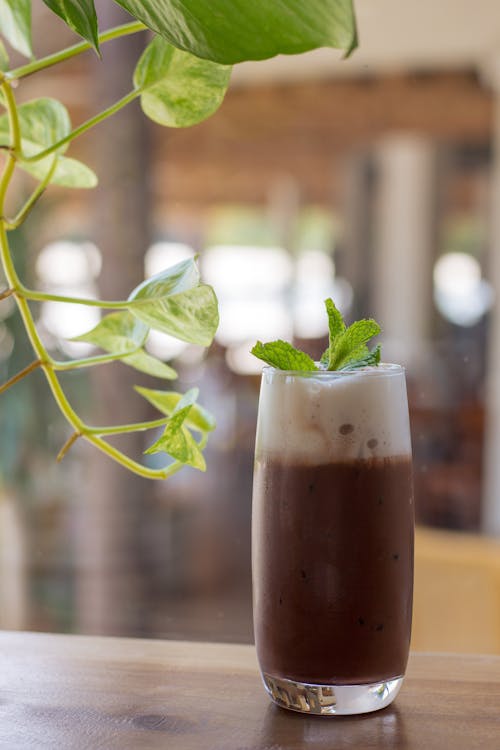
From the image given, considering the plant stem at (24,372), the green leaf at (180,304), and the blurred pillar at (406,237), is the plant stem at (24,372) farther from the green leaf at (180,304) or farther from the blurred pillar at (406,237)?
the blurred pillar at (406,237)

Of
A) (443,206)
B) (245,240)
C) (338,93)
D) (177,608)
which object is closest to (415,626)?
→ (177,608)

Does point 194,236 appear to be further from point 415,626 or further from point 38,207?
point 415,626

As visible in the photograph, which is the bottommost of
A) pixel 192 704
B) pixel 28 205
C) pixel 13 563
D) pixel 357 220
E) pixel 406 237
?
pixel 13 563

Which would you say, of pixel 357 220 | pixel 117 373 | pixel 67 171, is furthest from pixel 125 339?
pixel 357 220

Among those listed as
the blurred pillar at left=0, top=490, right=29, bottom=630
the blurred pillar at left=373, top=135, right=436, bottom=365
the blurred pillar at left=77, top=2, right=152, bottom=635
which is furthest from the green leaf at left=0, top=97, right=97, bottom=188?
the blurred pillar at left=373, top=135, right=436, bottom=365

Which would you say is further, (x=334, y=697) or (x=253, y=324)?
(x=253, y=324)

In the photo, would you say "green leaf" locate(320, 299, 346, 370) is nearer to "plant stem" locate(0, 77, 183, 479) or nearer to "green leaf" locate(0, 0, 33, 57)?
"plant stem" locate(0, 77, 183, 479)

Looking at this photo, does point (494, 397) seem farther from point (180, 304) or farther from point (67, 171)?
point (180, 304)
